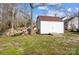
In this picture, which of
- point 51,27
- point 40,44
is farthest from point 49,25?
point 40,44

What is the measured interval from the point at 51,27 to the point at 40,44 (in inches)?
6.5

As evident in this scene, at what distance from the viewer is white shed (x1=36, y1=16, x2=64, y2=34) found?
66.7 inches

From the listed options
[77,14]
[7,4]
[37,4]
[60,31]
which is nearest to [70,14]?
[77,14]

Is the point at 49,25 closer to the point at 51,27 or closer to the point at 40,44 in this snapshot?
the point at 51,27

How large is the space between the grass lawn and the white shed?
50mm

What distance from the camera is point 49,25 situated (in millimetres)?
1705

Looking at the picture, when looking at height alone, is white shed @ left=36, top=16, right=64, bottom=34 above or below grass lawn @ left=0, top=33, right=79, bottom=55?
Answer: above

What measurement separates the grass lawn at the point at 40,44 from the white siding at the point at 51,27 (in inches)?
1.7

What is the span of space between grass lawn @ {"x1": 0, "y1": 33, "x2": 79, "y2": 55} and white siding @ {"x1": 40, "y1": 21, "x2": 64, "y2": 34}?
43 millimetres

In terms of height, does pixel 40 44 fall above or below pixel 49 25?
below

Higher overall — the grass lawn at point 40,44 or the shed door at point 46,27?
the shed door at point 46,27

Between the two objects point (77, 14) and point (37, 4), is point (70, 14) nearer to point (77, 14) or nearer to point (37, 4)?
point (77, 14)

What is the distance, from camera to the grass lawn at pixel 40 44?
5.46 ft
